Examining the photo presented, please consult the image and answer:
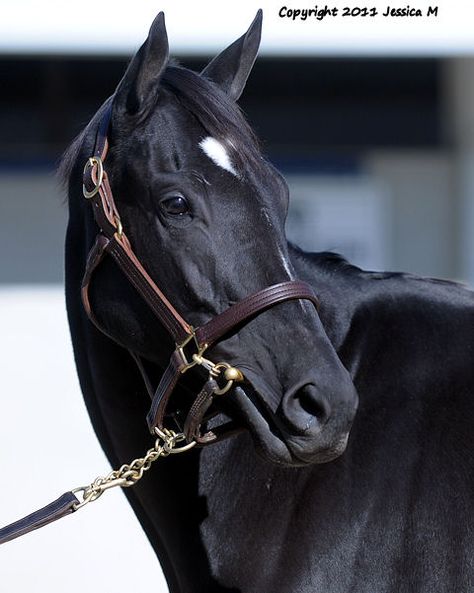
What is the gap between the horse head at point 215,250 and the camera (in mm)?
1842

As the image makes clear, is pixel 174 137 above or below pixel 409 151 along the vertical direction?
above

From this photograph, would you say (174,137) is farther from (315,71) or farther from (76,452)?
(315,71)

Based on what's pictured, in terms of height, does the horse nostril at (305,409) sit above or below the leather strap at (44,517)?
above

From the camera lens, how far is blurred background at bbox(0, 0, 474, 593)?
4.85m

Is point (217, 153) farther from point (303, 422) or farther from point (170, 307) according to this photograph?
point (303, 422)

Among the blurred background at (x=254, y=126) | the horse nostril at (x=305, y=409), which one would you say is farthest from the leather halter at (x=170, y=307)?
the blurred background at (x=254, y=126)

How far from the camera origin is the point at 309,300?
194 cm

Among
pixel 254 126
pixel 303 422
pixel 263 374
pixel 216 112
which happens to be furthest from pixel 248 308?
pixel 254 126

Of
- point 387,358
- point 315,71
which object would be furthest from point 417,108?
point 387,358

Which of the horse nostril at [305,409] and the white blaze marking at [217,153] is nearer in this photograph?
the horse nostril at [305,409]

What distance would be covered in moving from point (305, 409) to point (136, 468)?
0.51 meters

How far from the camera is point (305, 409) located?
6.01 ft

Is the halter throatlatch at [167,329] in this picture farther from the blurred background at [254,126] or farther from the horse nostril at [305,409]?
the blurred background at [254,126]

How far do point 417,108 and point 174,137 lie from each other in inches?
340
